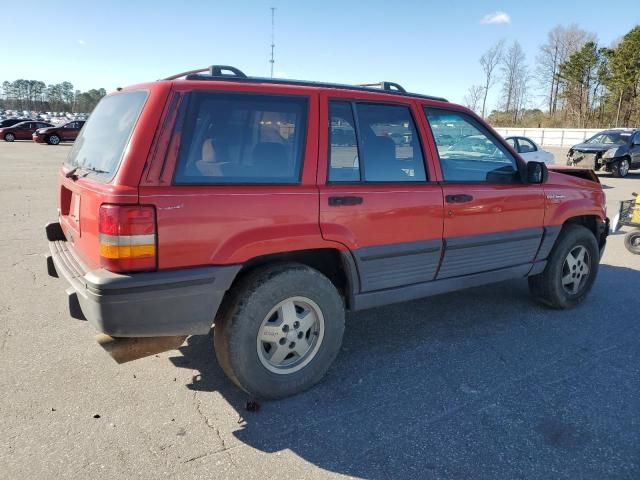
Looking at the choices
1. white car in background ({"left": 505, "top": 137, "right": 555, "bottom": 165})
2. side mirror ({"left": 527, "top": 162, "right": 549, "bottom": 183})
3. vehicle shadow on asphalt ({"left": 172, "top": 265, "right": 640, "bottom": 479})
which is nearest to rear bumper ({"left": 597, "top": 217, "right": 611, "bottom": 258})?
vehicle shadow on asphalt ({"left": 172, "top": 265, "right": 640, "bottom": 479})

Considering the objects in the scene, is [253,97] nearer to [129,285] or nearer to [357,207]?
[357,207]

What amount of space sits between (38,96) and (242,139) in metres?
122

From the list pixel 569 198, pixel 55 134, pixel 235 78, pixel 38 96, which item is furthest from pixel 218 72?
pixel 38 96

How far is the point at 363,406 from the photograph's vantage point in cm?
298

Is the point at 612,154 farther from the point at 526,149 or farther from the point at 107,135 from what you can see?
the point at 107,135

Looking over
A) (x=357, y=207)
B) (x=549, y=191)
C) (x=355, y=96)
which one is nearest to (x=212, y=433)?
(x=357, y=207)

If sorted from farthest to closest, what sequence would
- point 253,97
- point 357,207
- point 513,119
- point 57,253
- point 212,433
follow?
point 513,119
point 57,253
point 357,207
point 253,97
point 212,433

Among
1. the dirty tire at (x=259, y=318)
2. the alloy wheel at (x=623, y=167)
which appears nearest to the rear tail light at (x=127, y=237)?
the dirty tire at (x=259, y=318)

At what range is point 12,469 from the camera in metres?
2.33

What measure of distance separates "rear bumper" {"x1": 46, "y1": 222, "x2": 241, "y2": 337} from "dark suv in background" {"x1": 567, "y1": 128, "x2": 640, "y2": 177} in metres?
18.7

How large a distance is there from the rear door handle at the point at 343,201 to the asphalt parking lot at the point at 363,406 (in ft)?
4.04

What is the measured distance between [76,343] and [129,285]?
5.40 feet

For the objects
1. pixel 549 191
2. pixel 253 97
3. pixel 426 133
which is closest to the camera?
pixel 253 97

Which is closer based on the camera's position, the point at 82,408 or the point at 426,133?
the point at 82,408
